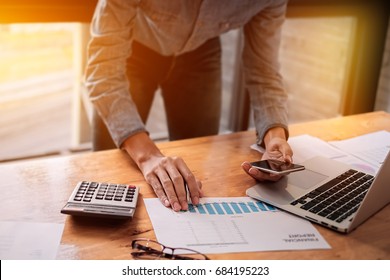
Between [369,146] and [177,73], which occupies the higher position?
[177,73]

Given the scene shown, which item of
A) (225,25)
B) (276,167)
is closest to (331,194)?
(276,167)

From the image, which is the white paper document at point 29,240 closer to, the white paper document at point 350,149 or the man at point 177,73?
the man at point 177,73

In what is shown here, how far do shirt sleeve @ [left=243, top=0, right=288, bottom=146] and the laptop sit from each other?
0.24 m

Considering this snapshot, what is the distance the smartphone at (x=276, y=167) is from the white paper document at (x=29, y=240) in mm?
428

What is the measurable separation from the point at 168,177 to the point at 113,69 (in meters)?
0.35

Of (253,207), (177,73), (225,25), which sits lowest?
(253,207)

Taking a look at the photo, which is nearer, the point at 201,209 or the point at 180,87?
the point at 201,209

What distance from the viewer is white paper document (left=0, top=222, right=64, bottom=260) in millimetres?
779

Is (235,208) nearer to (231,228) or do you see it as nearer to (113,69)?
(231,228)

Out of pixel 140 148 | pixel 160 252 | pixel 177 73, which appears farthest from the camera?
pixel 177 73

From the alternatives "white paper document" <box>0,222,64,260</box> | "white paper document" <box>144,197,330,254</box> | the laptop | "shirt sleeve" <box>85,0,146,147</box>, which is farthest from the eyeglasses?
"shirt sleeve" <box>85,0,146,147</box>

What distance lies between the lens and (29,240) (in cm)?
82

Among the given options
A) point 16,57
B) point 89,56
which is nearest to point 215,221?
point 89,56
